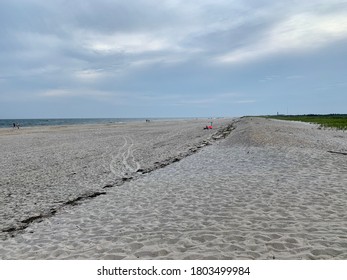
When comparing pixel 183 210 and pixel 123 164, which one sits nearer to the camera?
pixel 183 210

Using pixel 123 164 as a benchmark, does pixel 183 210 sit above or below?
below

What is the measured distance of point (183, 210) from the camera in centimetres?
967

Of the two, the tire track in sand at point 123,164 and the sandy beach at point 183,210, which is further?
the tire track in sand at point 123,164

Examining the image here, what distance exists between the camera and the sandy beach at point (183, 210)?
6.87 meters

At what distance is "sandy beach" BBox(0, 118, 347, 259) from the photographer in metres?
6.87

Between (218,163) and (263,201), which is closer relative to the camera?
(263,201)

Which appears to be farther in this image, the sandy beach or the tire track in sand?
the tire track in sand

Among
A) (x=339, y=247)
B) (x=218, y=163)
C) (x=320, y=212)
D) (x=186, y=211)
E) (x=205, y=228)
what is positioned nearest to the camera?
(x=339, y=247)

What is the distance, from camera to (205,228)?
26.1 feet
